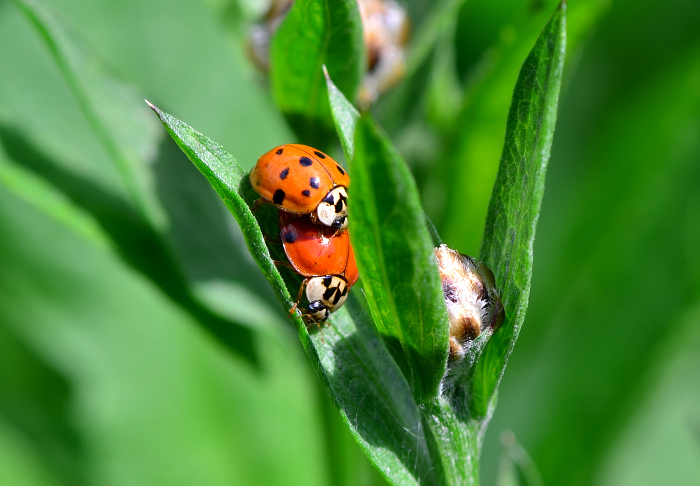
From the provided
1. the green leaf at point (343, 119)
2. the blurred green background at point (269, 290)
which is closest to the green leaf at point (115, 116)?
the blurred green background at point (269, 290)

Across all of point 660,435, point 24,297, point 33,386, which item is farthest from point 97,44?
point 660,435

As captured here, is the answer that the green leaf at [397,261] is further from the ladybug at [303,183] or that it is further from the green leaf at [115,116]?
the green leaf at [115,116]

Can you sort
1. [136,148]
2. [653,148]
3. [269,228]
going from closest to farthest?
[269,228] → [136,148] → [653,148]

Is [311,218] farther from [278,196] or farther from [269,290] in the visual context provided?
[269,290]

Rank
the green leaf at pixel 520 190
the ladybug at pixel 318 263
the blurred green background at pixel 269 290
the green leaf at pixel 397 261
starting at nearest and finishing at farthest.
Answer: the green leaf at pixel 397 261
the green leaf at pixel 520 190
the ladybug at pixel 318 263
the blurred green background at pixel 269 290

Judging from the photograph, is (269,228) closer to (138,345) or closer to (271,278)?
(271,278)

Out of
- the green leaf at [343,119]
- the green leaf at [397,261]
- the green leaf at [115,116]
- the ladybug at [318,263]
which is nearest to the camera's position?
the green leaf at [397,261]

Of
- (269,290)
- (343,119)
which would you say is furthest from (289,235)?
(269,290)
